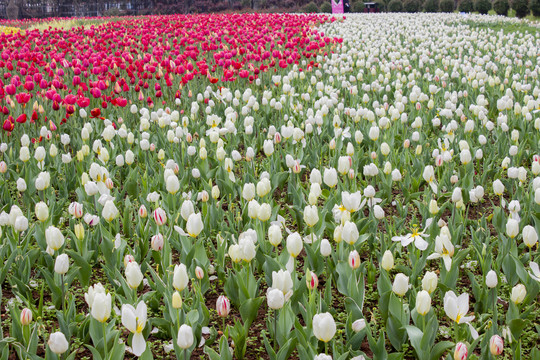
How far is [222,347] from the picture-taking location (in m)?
2.28

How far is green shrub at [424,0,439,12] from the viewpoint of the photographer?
1209 inches

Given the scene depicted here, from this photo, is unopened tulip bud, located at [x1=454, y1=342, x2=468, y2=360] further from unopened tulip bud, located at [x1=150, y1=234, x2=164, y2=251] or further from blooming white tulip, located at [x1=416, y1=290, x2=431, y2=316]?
unopened tulip bud, located at [x1=150, y1=234, x2=164, y2=251]

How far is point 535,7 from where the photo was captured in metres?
24.9

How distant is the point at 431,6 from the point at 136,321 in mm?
31603

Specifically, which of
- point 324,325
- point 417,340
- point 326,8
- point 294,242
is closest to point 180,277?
point 294,242

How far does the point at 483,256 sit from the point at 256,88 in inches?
238

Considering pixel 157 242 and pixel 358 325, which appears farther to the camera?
pixel 157 242

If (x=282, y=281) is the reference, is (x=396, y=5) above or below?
above

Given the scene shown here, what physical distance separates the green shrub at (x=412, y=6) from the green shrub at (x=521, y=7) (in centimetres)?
611

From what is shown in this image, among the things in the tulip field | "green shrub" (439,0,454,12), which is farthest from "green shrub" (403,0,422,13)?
the tulip field

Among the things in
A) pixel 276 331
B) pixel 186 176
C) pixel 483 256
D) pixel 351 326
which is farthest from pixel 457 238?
pixel 186 176

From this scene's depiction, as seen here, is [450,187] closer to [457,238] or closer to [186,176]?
[457,238]

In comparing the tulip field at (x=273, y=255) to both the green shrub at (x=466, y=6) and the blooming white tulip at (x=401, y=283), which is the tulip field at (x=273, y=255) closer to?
the blooming white tulip at (x=401, y=283)

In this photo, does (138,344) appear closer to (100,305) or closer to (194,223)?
(100,305)
